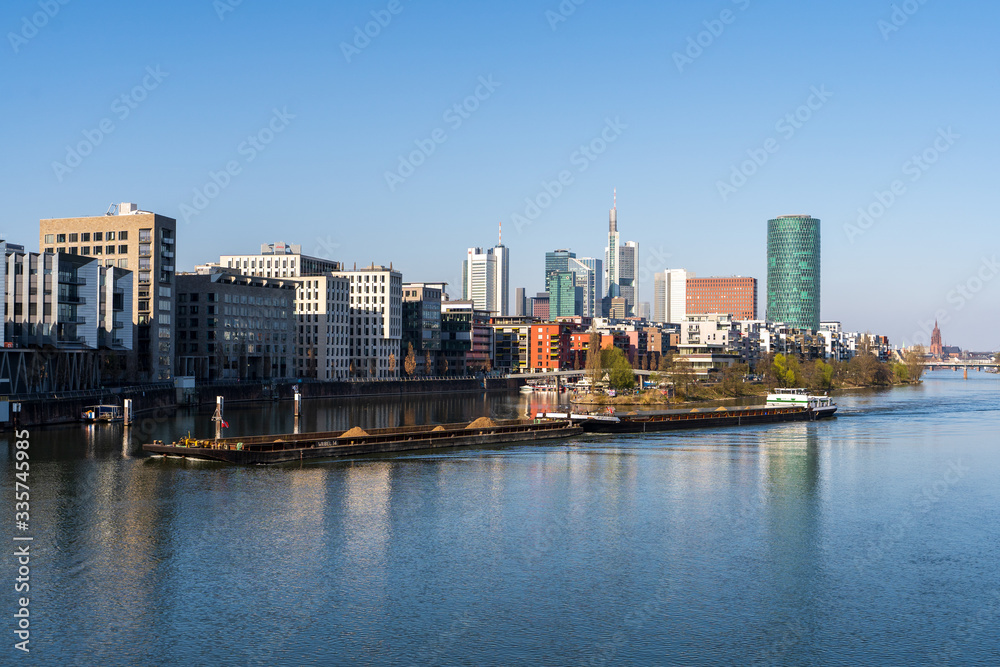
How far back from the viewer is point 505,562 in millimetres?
39688

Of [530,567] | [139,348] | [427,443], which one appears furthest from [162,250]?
[530,567]

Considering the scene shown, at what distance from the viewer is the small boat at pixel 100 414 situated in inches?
3580

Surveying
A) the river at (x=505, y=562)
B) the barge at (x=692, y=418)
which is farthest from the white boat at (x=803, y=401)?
the river at (x=505, y=562)

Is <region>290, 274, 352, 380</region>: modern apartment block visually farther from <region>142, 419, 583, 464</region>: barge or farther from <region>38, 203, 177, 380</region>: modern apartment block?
<region>142, 419, 583, 464</region>: barge

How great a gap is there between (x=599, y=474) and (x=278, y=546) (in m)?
28.4

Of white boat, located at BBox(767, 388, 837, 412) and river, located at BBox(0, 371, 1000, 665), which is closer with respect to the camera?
river, located at BBox(0, 371, 1000, 665)

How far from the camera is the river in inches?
1201

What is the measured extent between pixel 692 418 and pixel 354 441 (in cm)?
4478

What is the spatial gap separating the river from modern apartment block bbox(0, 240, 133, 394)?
3014 centimetres

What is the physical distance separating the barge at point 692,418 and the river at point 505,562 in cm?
2710

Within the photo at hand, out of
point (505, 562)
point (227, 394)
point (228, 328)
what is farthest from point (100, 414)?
point (505, 562)

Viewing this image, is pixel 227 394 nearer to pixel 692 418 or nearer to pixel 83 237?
pixel 83 237

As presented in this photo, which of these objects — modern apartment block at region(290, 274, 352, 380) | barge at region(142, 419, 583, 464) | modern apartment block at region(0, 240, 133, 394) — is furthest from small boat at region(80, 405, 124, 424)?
modern apartment block at region(290, 274, 352, 380)

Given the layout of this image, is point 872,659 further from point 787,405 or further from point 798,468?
point 787,405
